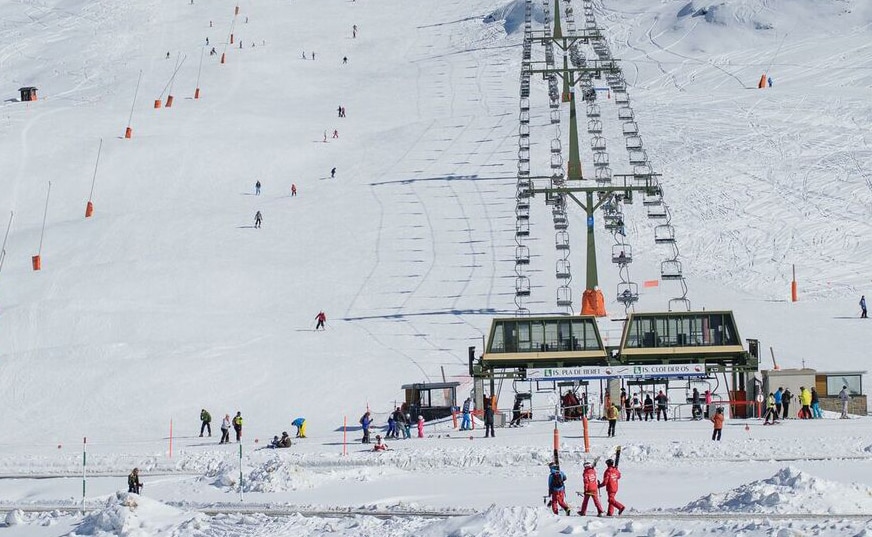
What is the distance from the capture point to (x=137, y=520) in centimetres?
2255

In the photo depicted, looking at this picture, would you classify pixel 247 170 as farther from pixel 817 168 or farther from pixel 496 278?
pixel 817 168

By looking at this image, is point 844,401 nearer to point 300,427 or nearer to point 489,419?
point 489,419

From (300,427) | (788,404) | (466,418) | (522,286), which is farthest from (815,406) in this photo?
(522,286)

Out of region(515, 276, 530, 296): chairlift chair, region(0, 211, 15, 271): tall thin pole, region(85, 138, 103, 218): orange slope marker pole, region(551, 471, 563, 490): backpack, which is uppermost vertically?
region(85, 138, 103, 218): orange slope marker pole

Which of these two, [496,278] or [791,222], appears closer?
[496,278]

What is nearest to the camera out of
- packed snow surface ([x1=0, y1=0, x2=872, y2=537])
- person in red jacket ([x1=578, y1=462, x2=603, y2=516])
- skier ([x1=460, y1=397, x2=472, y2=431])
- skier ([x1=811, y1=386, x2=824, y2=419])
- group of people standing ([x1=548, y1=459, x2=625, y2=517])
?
group of people standing ([x1=548, y1=459, x2=625, y2=517])

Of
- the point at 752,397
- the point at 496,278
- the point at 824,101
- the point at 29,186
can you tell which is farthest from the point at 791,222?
the point at 29,186

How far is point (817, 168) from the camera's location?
6531 centimetres

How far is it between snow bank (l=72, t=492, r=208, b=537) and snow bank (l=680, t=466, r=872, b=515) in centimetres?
752

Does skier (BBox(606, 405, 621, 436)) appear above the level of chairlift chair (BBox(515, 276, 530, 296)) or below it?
below

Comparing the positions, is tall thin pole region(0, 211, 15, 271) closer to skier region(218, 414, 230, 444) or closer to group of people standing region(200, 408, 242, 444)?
group of people standing region(200, 408, 242, 444)

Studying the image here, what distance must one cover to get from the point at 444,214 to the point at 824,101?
25.0m

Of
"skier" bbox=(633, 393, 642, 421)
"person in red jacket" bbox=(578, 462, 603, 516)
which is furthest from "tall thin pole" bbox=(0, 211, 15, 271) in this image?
"person in red jacket" bbox=(578, 462, 603, 516)

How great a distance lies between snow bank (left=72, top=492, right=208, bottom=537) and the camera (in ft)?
73.3
